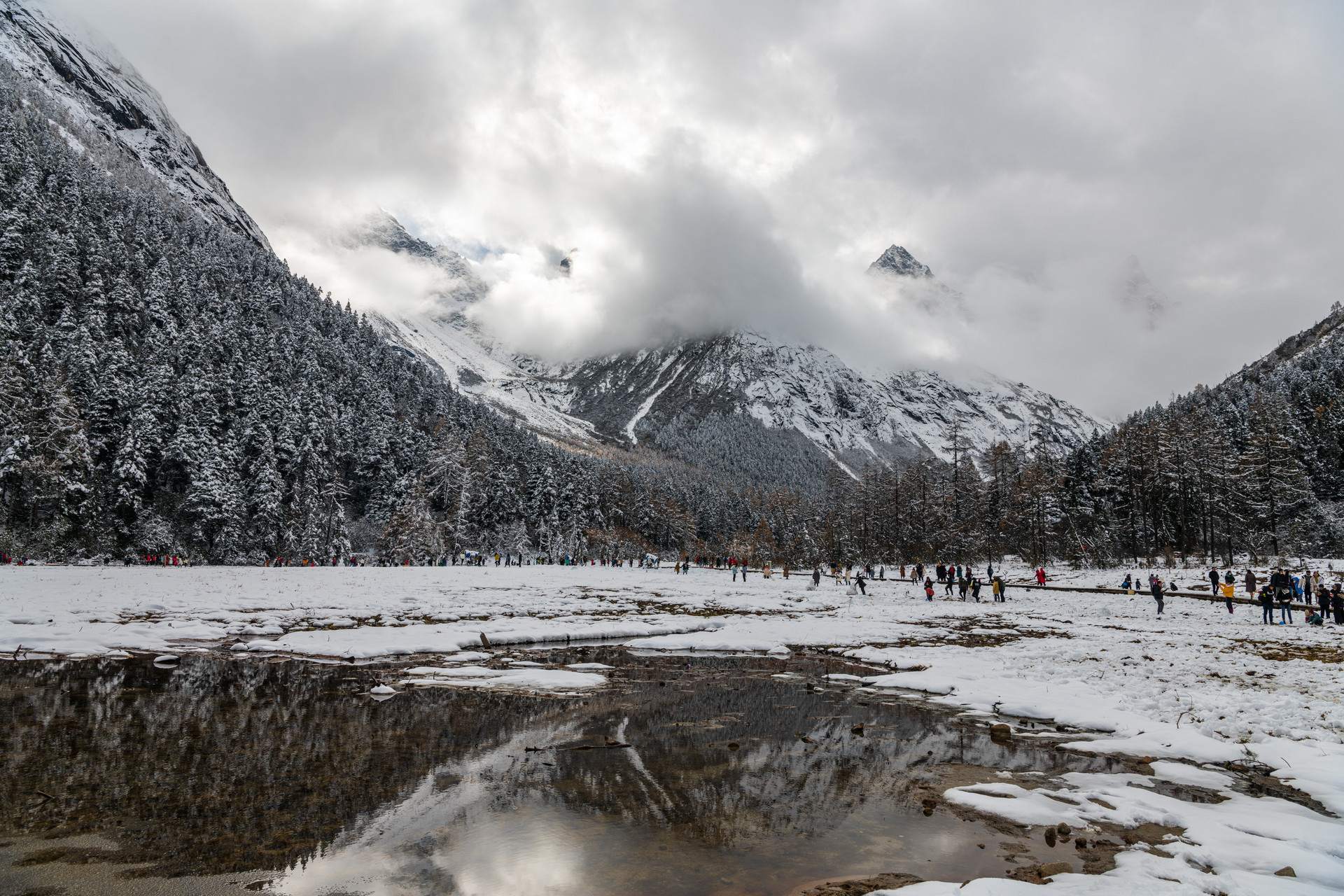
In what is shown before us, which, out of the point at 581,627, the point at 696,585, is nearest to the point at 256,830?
the point at 581,627

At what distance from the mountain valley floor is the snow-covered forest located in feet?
63.9

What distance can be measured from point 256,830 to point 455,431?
8741 centimetres

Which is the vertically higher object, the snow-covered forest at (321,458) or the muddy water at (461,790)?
the snow-covered forest at (321,458)

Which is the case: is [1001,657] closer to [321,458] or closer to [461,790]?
[461,790]

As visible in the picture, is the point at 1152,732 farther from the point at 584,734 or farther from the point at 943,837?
the point at 584,734

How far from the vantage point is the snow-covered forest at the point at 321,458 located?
5609 centimetres

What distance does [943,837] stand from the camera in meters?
6.80

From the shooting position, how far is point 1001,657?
18453 mm

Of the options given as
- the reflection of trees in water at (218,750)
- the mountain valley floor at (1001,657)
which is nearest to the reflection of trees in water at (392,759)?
the reflection of trees in water at (218,750)

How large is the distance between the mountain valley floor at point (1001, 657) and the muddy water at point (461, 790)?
3.51ft

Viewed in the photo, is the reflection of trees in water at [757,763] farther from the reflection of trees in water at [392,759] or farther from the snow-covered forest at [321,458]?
the snow-covered forest at [321,458]

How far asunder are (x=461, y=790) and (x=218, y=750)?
13.0ft

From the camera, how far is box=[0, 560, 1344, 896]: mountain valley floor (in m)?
6.86

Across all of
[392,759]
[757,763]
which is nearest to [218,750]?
[392,759]
